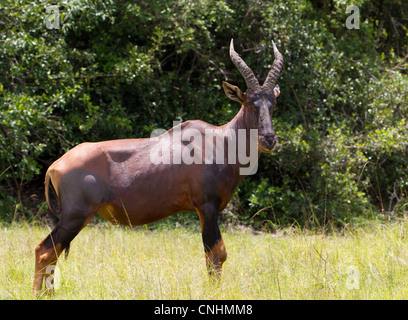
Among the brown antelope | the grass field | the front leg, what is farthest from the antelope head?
the grass field

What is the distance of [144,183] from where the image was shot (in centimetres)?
588

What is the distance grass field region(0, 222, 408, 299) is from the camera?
5.27 metres

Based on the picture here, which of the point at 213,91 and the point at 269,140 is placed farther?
the point at 213,91

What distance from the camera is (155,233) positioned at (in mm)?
9320

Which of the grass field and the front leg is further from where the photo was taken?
the front leg

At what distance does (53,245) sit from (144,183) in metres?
1.12

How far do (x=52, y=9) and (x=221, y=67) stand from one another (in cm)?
358

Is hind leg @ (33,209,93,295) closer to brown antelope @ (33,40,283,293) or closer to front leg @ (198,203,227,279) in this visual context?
brown antelope @ (33,40,283,293)

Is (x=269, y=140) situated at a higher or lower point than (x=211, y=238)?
higher

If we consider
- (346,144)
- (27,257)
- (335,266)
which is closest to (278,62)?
(335,266)

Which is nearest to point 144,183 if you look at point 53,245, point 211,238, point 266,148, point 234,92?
point 211,238

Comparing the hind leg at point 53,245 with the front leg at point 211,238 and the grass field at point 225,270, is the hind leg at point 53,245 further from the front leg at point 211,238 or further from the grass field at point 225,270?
the front leg at point 211,238

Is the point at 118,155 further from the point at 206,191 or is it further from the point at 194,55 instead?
the point at 194,55

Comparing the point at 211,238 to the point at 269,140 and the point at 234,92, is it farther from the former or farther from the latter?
the point at 234,92
